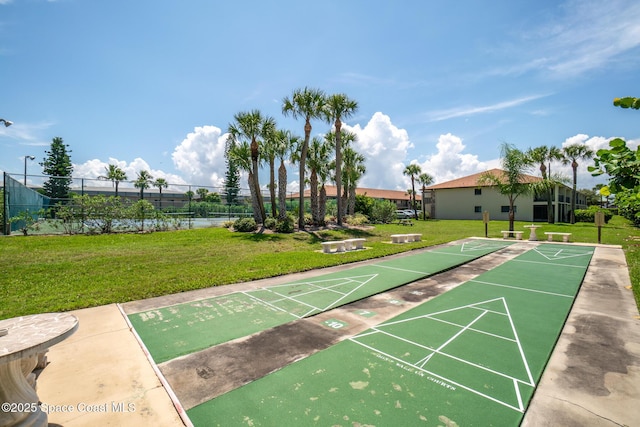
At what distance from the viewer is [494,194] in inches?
1540

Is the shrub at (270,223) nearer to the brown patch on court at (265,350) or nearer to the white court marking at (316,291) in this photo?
the white court marking at (316,291)

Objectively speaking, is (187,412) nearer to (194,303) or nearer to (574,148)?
(194,303)

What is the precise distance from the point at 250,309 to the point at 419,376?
12.4 feet

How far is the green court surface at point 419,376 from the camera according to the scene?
122 inches

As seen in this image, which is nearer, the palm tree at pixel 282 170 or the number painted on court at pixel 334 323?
the number painted on court at pixel 334 323

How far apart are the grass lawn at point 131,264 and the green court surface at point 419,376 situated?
15.0 ft

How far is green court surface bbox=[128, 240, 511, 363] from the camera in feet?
16.2

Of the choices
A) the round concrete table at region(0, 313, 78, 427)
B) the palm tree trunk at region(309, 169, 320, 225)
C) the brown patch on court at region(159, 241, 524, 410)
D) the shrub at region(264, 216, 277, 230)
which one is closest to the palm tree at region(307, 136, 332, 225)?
the palm tree trunk at region(309, 169, 320, 225)

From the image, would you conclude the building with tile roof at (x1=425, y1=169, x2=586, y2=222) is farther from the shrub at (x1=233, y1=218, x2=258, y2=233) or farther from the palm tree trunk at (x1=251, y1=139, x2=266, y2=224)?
the shrub at (x1=233, y1=218, x2=258, y2=233)

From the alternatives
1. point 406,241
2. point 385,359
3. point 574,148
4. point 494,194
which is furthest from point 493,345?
point 574,148

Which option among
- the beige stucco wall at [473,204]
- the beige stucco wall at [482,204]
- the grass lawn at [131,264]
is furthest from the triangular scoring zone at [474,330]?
the beige stucco wall at [473,204]

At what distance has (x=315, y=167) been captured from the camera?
2481cm

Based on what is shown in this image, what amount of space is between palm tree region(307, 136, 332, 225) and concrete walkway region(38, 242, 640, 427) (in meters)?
19.1

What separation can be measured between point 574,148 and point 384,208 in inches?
999
